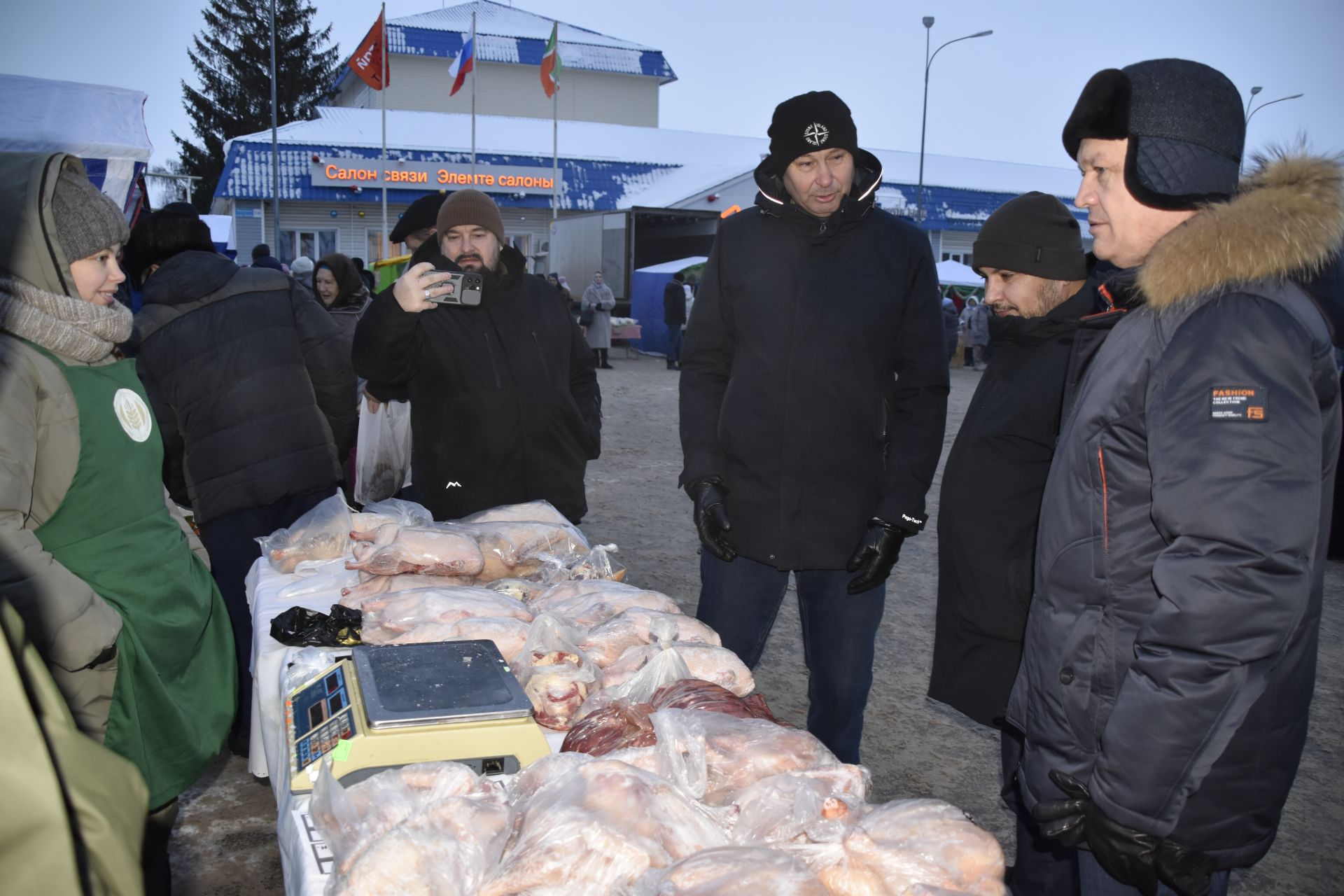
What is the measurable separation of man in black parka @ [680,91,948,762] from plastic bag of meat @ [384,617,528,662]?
78 cm

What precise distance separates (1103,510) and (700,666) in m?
0.88

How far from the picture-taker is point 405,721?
1631 millimetres

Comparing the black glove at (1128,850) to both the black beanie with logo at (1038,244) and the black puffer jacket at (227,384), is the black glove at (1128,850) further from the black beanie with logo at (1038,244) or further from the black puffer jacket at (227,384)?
the black puffer jacket at (227,384)

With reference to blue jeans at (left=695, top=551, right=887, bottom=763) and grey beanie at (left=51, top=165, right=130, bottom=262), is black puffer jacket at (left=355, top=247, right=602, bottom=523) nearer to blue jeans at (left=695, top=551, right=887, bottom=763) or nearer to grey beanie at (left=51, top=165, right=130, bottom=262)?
blue jeans at (left=695, top=551, right=887, bottom=763)

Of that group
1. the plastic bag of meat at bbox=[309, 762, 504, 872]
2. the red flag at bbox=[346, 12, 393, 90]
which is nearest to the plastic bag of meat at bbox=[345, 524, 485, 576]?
the plastic bag of meat at bbox=[309, 762, 504, 872]

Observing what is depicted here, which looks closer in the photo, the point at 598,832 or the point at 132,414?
the point at 598,832

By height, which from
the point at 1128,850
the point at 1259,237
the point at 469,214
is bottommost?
the point at 1128,850

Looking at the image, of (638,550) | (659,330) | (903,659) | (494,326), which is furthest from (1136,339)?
(659,330)

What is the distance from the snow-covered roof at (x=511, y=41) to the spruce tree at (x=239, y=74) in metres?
2.26

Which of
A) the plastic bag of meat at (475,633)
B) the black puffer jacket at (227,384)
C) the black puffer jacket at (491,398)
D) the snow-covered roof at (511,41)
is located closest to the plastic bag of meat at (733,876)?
the plastic bag of meat at (475,633)

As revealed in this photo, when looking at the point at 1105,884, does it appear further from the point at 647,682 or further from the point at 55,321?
the point at 55,321

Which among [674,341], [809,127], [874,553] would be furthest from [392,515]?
[674,341]

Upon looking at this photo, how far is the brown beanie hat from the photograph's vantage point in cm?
353

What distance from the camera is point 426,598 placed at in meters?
2.38
